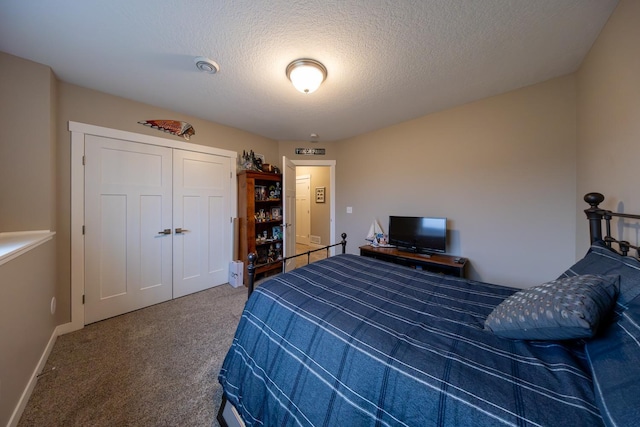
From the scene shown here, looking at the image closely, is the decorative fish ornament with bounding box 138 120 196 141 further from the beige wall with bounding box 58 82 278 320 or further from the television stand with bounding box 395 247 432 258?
the television stand with bounding box 395 247 432 258

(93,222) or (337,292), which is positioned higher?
(93,222)

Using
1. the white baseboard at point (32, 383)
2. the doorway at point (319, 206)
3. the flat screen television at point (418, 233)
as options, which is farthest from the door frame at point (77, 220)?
the doorway at point (319, 206)

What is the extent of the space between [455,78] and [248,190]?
283 cm

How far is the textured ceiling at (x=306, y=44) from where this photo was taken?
1.34 m

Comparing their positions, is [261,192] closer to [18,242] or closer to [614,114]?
[18,242]

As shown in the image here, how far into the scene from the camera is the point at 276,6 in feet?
4.30

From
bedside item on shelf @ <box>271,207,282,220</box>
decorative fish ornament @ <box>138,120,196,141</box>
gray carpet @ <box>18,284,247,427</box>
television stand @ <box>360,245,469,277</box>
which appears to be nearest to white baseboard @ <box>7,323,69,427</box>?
gray carpet @ <box>18,284,247,427</box>

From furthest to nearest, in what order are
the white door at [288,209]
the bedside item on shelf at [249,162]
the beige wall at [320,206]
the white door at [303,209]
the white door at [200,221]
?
the white door at [303,209] → the beige wall at [320,206] → the bedside item on shelf at [249,162] → the white door at [288,209] → the white door at [200,221]

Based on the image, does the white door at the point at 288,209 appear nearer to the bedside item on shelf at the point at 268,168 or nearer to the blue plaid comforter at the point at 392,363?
the bedside item on shelf at the point at 268,168

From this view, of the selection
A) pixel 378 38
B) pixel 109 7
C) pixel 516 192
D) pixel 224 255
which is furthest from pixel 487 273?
pixel 109 7

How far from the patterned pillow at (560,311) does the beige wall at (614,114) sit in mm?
935

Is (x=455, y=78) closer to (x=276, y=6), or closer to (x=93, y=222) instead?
(x=276, y=6)

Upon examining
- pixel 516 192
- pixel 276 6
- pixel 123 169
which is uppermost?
pixel 276 6

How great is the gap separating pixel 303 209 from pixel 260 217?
282 cm
